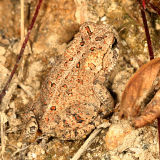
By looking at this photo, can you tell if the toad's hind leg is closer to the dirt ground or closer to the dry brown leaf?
the dirt ground

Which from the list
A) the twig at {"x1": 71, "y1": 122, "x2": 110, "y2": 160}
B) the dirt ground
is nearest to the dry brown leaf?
the dirt ground

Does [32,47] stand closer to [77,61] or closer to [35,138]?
[77,61]

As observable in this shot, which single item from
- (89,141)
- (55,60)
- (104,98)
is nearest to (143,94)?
(104,98)

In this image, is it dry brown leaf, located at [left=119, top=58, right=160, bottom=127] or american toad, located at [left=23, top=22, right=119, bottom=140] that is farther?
american toad, located at [left=23, top=22, right=119, bottom=140]

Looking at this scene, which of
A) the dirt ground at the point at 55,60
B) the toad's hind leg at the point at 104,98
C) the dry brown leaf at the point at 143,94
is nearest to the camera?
the dry brown leaf at the point at 143,94

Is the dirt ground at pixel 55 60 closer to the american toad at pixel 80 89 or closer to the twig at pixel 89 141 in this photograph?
the twig at pixel 89 141

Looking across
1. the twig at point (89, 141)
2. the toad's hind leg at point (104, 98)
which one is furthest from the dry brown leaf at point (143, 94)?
the toad's hind leg at point (104, 98)

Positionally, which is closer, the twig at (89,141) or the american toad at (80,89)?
the twig at (89,141)

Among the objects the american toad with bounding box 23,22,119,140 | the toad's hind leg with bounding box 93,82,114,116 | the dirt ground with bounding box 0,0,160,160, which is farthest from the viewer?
the toad's hind leg with bounding box 93,82,114,116
